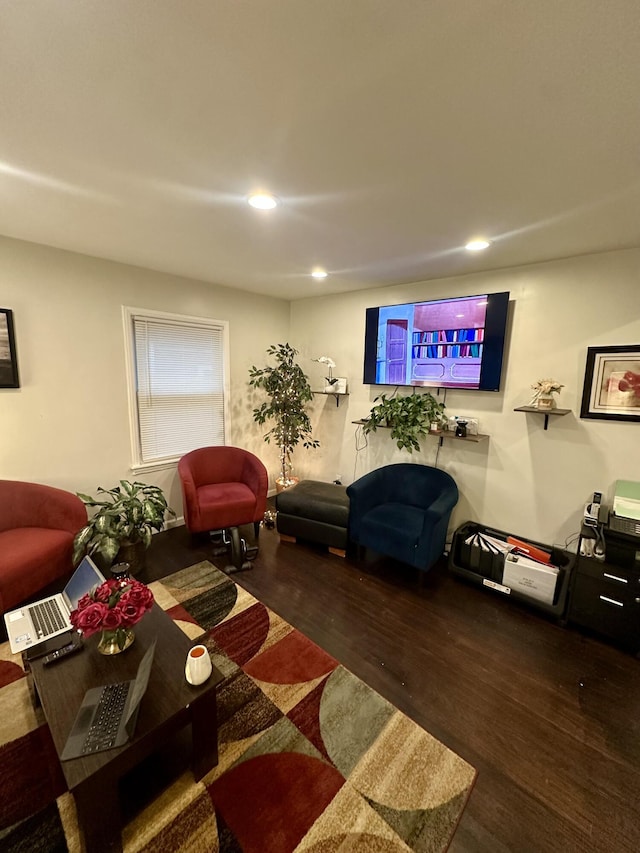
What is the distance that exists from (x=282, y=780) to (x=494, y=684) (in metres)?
1.21

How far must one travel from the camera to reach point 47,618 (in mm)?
1739

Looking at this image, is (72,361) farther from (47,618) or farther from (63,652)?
(63,652)

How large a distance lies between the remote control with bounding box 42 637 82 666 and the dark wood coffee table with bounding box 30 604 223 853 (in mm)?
22

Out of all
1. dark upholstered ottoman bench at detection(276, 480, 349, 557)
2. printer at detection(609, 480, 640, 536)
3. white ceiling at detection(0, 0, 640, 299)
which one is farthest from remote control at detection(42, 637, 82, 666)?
printer at detection(609, 480, 640, 536)

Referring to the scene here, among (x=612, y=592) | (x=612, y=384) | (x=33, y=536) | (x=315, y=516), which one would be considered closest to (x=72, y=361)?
(x=33, y=536)

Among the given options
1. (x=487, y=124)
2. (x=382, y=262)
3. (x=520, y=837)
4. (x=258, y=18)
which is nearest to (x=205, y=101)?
(x=258, y=18)

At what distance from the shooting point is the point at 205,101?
1105mm

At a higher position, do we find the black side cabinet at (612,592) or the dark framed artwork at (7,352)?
the dark framed artwork at (7,352)

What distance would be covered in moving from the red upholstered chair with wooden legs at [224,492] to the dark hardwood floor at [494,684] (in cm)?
29

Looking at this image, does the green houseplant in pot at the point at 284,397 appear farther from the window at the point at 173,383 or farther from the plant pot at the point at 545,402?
the plant pot at the point at 545,402

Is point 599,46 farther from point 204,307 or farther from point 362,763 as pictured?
point 204,307

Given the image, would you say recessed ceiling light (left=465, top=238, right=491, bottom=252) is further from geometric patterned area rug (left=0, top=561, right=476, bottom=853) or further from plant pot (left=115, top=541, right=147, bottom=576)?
plant pot (left=115, top=541, right=147, bottom=576)

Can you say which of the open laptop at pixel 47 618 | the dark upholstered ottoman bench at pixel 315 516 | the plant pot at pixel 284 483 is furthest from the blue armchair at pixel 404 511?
the open laptop at pixel 47 618

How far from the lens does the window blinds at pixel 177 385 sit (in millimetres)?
3230
